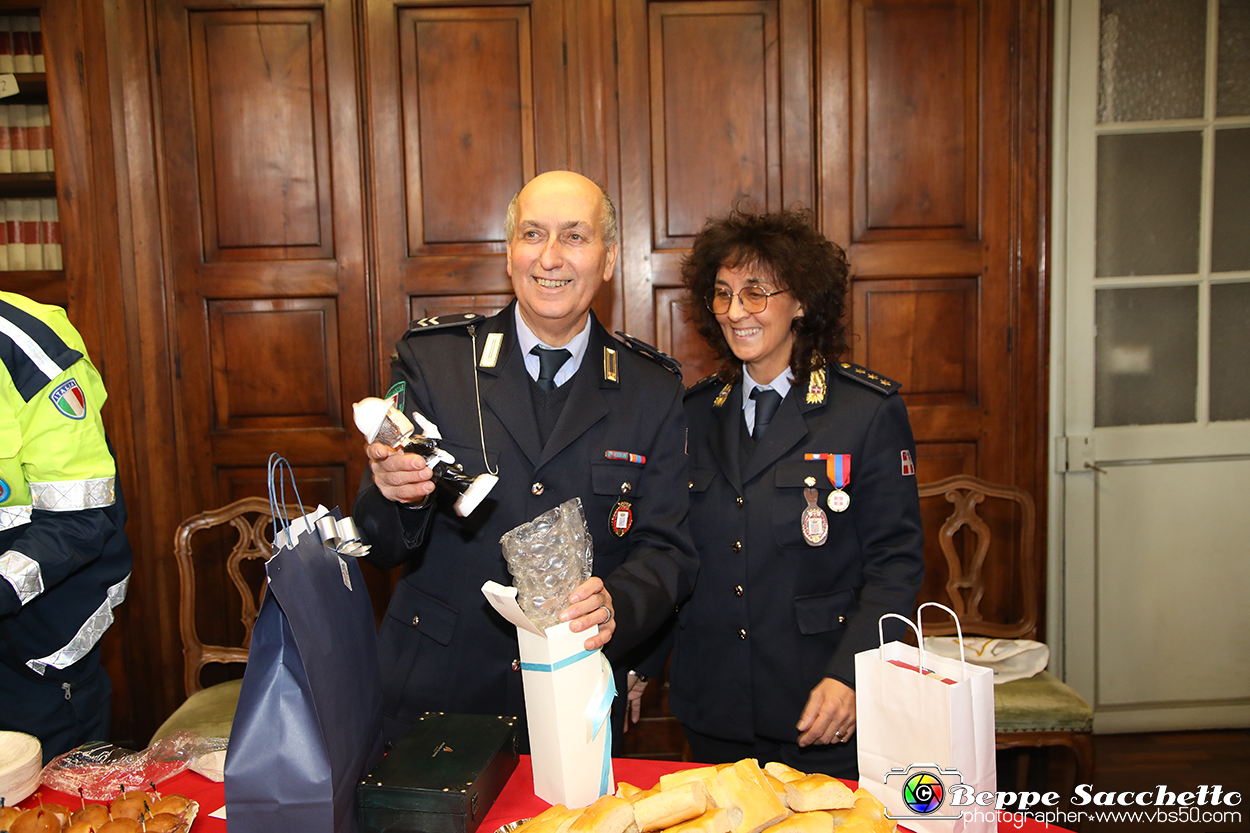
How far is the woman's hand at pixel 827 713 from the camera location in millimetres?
1489

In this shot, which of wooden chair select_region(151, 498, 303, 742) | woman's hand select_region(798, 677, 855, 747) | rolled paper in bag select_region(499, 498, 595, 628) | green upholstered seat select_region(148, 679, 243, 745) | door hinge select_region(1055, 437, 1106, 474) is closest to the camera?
rolled paper in bag select_region(499, 498, 595, 628)

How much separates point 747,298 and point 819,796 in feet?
3.60

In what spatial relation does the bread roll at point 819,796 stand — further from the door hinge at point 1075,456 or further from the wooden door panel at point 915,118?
the door hinge at point 1075,456

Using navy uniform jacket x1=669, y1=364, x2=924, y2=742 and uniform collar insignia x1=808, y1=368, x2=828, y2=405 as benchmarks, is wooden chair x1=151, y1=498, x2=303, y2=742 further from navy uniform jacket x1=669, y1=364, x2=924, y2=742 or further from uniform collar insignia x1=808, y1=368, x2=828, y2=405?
uniform collar insignia x1=808, y1=368, x2=828, y2=405

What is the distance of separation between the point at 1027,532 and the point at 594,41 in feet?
7.46

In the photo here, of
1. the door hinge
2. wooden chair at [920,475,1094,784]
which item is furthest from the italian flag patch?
the door hinge

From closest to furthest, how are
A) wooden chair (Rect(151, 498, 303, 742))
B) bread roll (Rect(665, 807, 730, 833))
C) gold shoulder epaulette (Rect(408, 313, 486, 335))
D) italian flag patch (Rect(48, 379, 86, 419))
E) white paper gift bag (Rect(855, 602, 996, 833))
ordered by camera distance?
bread roll (Rect(665, 807, 730, 833)) → white paper gift bag (Rect(855, 602, 996, 833)) → italian flag patch (Rect(48, 379, 86, 419)) → gold shoulder epaulette (Rect(408, 313, 486, 335)) → wooden chair (Rect(151, 498, 303, 742))

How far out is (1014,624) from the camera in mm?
2619

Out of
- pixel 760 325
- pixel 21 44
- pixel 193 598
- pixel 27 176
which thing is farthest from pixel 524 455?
pixel 21 44

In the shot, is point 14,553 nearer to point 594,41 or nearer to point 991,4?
point 594,41

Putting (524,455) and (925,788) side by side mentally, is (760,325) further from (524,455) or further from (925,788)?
(925,788)

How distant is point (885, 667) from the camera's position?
1059mm

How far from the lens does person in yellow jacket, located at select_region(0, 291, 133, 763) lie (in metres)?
1.56

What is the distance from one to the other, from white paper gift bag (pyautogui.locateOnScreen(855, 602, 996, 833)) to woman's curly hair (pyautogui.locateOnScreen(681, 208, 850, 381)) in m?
0.86
